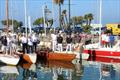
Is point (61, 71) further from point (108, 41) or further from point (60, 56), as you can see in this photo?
point (108, 41)

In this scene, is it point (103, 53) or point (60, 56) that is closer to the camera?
point (60, 56)

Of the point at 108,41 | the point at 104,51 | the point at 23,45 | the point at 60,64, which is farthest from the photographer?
the point at 108,41

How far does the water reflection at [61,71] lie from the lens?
2602 cm

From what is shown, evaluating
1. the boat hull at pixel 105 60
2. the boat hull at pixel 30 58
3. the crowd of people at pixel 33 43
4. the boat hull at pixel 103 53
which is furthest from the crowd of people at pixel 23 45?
the boat hull at pixel 103 53

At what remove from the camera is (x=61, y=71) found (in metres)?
29.2

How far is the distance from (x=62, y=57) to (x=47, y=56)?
1.40 meters

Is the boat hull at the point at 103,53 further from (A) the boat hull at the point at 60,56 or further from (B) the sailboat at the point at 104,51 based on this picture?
(A) the boat hull at the point at 60,56

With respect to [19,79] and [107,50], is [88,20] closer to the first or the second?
[107,50]

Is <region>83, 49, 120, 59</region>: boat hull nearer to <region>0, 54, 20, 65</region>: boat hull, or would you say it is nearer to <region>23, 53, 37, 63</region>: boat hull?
<region>23, 53, 37, 63</region>: boat hull

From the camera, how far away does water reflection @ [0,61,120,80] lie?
26016 mm

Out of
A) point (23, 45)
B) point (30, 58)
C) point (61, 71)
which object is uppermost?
point (23, 45)

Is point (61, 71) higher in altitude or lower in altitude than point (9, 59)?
lower

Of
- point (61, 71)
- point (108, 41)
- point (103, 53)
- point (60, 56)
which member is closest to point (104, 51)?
point (103, 53)

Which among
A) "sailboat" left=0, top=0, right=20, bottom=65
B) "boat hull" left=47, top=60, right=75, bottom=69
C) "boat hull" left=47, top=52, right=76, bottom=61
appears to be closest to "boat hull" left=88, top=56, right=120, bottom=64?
"boat hull" left=47, top=52, right=76, bottom=61
